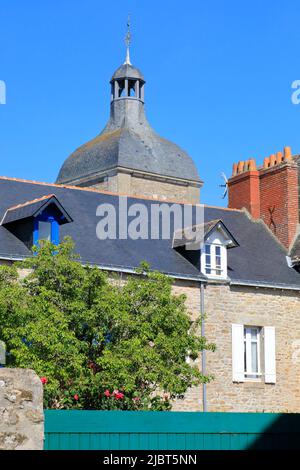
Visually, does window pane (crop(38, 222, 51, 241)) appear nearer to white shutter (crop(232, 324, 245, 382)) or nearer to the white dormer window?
the white dormer window

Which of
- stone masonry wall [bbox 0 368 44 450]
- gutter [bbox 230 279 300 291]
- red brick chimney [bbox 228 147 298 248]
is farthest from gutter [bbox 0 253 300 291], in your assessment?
stone masonry wall [bbox 0 368 44 450]

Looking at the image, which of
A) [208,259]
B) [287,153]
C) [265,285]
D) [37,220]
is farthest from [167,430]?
[287,153]

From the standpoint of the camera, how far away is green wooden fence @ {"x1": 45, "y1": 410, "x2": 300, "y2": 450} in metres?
8.61

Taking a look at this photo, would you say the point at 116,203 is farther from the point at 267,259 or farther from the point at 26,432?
the point at 26,432

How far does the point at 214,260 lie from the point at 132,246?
207 cm

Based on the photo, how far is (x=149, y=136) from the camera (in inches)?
1836

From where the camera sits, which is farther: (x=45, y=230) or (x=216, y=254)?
(x=216, y=254)

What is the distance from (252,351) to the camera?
22156mm

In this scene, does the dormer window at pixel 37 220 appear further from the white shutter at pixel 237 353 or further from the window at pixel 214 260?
the white shutter at pixel 237 353

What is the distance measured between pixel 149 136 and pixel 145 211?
23161 mm

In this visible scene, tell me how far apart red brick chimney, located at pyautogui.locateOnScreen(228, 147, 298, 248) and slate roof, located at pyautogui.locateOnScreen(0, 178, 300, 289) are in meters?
0.52

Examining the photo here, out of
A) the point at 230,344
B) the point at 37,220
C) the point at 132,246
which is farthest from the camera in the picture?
the point at 132,246

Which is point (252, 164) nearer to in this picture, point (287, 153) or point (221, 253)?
point (287, 153)

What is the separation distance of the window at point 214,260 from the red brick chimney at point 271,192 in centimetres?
340
